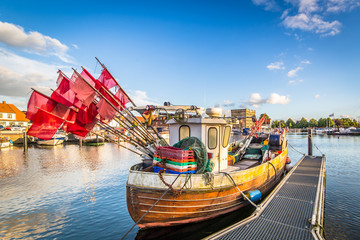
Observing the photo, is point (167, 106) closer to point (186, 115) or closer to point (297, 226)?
point (186, 115)

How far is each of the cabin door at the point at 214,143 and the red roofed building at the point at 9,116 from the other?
73793 millimetres

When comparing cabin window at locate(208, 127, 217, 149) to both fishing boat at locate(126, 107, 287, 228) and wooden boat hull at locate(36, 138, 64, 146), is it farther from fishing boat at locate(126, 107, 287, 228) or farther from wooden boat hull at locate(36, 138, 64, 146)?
wooden boat hull at locate(36, 138, 64, 146)

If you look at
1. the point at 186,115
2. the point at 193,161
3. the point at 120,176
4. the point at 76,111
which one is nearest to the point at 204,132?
the point at 186,115

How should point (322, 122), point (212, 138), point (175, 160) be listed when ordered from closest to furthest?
point (175, 160) < point (212, 138) < point (322, 122)

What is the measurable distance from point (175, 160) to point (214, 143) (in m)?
3.24

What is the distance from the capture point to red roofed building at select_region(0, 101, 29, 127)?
6156 centimetres

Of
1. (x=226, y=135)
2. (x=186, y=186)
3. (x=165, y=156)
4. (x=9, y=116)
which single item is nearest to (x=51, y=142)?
(x=9, y=116)

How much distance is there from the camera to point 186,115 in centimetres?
1080

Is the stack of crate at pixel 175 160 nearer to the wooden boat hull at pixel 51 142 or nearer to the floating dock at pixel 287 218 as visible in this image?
the floating dock at pixel 287 218

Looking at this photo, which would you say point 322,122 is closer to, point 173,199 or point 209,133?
point 209,133

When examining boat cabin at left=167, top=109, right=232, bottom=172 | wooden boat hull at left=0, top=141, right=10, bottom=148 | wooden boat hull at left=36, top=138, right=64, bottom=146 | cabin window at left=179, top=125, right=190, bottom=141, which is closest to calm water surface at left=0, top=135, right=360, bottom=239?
boat cabin at left=167, top=109, right=232, bottom=172

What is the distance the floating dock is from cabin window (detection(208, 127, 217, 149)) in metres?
3.90

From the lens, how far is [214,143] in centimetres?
1110

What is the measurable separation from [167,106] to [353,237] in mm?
10928
